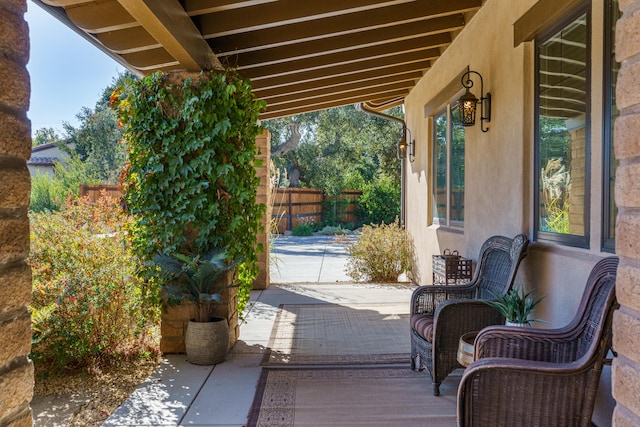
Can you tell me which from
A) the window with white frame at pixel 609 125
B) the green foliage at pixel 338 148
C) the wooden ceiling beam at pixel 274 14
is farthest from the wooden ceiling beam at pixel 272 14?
the green foliage at pixel 338 148

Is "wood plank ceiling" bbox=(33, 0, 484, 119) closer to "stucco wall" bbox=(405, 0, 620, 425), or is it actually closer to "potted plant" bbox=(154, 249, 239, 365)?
"stucco wall" bbox=(405, 0, 620, 425)

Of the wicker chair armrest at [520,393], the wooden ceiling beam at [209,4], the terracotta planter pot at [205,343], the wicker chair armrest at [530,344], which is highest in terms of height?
the wooden ceiling beam at [209,4]

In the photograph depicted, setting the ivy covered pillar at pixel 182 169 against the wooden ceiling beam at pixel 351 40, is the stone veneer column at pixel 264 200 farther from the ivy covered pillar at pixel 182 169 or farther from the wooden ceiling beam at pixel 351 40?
the ivy covered pillar at pixel 182 169

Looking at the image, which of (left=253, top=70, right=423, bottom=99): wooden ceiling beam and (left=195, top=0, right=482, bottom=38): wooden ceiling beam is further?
(left=253, top=70, right=423, bottom=99): wooden ceiling beam

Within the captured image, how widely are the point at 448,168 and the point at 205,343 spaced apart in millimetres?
3355

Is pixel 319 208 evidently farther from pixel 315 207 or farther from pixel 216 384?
pixel 216 384

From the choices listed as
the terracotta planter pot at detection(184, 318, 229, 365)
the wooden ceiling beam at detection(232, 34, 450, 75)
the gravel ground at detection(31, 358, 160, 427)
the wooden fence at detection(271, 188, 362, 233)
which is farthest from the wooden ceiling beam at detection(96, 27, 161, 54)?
the wooden fence at detection(271, 188, 362, 233)

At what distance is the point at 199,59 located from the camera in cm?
343

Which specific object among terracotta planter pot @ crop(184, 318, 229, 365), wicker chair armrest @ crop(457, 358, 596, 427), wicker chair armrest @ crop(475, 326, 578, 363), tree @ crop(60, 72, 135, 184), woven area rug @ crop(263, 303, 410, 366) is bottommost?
woven area rug @ crop(263, 303, 410, 366)

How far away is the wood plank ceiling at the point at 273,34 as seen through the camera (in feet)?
9.77

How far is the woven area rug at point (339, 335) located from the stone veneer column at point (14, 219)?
2713mm

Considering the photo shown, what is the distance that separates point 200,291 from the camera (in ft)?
11.2

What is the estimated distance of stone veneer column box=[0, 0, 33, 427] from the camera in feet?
2.70

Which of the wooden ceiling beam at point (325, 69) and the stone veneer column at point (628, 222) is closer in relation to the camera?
the stone veneer column at point (628, 222)
